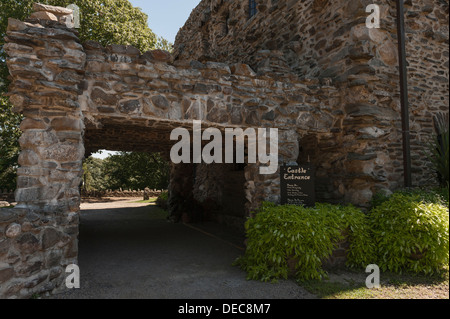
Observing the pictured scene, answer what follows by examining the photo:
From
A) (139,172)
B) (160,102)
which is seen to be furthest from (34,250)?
(139,172)

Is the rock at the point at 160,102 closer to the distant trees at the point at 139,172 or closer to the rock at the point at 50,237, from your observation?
the rock at the point at 50,237

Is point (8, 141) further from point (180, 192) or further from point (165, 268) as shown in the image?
point (165, 268)

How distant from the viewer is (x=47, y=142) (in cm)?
403

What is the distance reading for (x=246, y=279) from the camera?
450cm

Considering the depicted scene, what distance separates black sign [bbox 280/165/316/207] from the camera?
17.8 ft

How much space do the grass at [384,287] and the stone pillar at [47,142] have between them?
11.8 feet

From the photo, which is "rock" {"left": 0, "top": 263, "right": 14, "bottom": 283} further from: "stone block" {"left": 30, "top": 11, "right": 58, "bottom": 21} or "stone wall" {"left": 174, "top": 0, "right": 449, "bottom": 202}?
"stone wall" {"left": 174, "top": 0, "right": 449, "bottom": 202}

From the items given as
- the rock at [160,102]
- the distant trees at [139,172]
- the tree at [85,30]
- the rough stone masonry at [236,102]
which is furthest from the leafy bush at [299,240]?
the distant trees at [139,172]

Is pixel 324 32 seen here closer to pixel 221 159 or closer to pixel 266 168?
pixel 266 168

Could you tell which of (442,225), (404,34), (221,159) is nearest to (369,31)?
(404,34)

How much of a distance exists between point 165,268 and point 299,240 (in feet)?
7.83

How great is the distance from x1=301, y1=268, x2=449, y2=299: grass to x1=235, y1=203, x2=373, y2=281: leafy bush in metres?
0.26

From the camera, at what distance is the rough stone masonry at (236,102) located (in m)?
3.92

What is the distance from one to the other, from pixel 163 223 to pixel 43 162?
21.9ft
